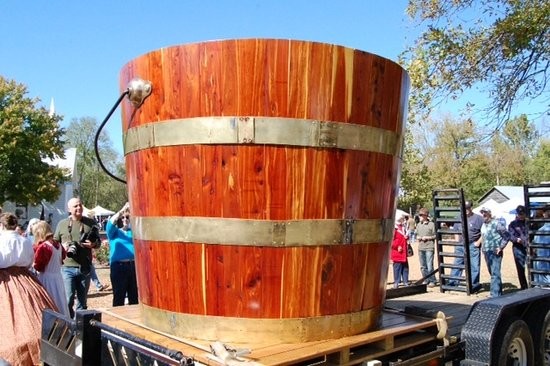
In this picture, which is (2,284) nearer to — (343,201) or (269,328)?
(269,328)

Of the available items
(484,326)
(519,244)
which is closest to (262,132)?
(484,326)

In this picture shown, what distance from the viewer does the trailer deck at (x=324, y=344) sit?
267 cm

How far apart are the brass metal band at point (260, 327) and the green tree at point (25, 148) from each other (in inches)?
1342

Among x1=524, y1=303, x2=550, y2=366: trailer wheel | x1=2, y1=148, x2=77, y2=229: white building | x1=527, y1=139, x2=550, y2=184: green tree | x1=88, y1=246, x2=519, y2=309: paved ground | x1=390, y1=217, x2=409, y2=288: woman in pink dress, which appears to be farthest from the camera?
x1=527, y1=139, x2=550, y2=184: green tree

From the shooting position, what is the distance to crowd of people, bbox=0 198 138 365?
510cm

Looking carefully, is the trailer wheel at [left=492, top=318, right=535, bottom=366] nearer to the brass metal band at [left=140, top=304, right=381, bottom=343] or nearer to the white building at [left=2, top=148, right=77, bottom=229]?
the brass metal band at [left=140, top=304, right=381, bottom=343]

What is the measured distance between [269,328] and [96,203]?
70171 mm

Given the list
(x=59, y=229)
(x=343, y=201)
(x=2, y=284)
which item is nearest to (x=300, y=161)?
(x=343, y=201)

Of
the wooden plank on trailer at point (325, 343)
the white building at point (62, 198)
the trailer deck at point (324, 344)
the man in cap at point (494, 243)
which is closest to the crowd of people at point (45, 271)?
the wooden plank on trailer at point (325, 343)

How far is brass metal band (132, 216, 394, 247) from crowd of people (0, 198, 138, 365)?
85.4 inches

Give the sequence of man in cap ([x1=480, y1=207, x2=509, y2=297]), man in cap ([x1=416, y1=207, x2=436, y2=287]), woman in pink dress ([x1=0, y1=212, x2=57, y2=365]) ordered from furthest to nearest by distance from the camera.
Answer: man in cap ([x1=416, y1=207, x2=436, y2=287]), man in cap ([x1=480, y1=207, x2=509, y2=297]), woman in pink dress ([x1=0, y1=212, x2=57, y2=365])

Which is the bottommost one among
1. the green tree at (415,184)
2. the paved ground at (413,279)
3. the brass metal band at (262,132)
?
the paved ground at (413,279)

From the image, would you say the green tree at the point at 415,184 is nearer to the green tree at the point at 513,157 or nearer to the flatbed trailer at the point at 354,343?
the green tree at the point at 513,157

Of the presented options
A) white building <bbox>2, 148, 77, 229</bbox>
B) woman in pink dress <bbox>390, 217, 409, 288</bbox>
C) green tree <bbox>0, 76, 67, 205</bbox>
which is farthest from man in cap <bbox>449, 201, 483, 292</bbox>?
white building <bbox>2, 148, 77, 229</bbox>
